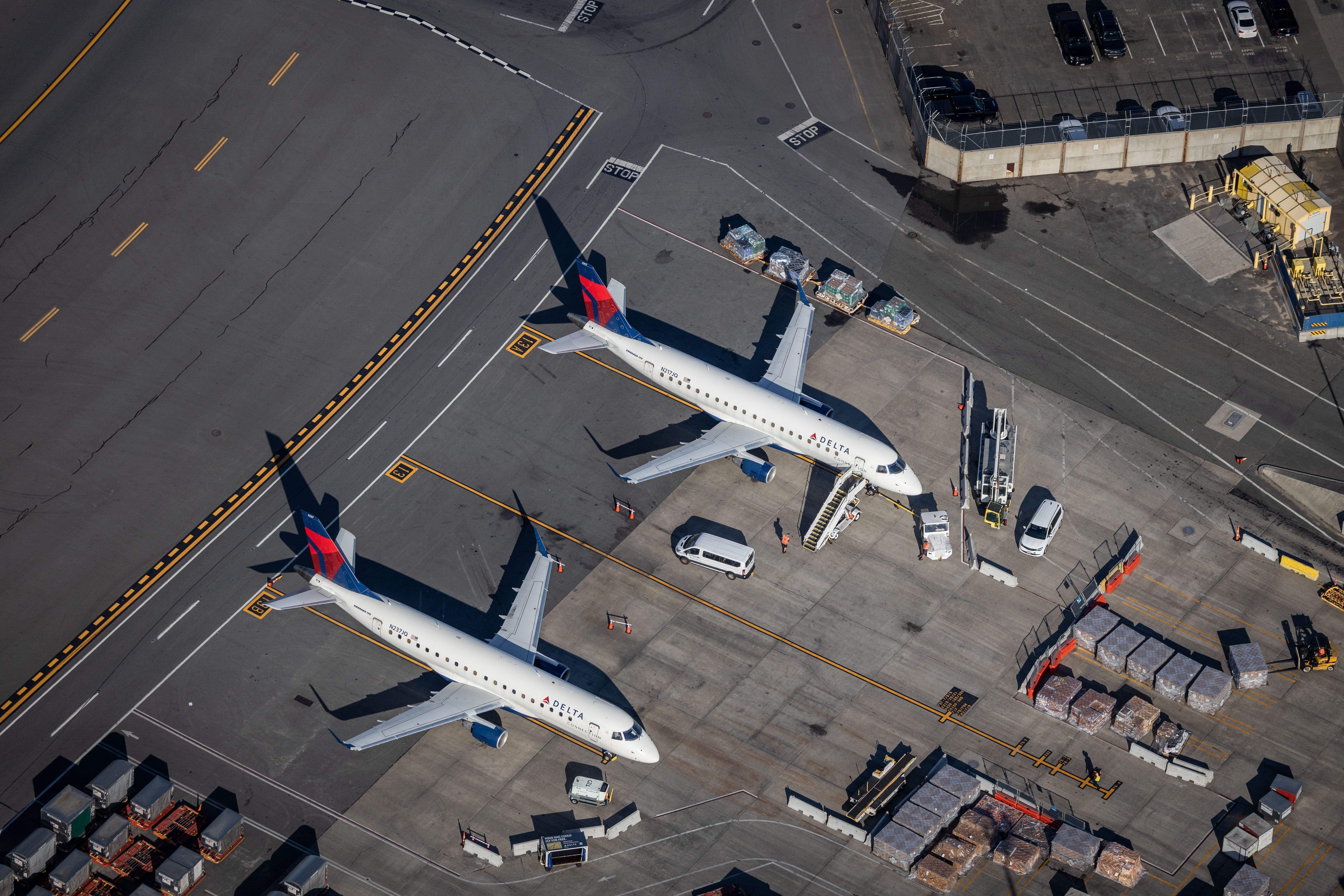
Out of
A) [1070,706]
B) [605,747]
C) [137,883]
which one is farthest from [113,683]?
[1070,706]

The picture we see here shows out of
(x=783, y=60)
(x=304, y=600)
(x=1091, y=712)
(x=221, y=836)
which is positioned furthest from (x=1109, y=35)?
(x=221, y=836)

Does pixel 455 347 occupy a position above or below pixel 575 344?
above

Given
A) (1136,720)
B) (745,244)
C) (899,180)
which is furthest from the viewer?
(899,180)

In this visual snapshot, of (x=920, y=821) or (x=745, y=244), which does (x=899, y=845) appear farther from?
(x=745, y=244)

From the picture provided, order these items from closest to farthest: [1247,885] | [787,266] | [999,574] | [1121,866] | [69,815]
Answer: [1247,885]
[1121,866]
[69,815]
[999,574]
[787,266]

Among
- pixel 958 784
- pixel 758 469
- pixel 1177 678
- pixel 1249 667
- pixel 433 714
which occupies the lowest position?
pixel 1249 667

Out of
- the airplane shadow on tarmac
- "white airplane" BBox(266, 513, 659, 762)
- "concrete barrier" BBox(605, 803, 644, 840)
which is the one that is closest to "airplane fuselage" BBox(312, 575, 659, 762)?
"white airplane" BBox(266, 513, 659, 762)
